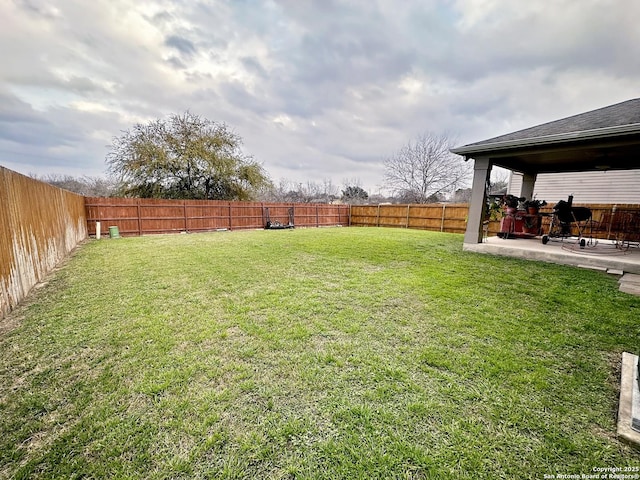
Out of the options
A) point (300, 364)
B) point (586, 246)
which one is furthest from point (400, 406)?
point (586, 246)

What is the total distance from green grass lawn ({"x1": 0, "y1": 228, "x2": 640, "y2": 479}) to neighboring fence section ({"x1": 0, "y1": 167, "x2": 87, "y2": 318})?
306 millimetres

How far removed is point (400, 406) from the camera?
5.29 ft

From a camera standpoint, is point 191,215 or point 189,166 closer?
point 191,215

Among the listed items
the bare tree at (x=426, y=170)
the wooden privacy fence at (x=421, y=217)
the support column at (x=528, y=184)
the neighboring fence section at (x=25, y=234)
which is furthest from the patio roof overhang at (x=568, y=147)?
the bare tree at (x=426, y=170)

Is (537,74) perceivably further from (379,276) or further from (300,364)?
(300,364)

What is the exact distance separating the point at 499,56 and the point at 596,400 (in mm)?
10549

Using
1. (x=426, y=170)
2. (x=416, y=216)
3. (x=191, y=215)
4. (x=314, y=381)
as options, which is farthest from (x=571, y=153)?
(x=426, y=170)

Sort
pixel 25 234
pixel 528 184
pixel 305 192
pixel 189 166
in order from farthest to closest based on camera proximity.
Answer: pixel 305 192 → pixel 189 166 → pixel 528 184 → pixel 25 234

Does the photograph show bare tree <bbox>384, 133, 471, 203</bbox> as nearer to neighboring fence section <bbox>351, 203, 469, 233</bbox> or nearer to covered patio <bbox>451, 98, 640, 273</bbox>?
neighboring fence section <bbox>351, 203, 469, 233</bbox>

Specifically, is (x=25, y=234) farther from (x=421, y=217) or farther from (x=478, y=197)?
(x=421, y=217)

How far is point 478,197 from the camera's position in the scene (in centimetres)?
632

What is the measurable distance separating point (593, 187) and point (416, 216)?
6.73 meters

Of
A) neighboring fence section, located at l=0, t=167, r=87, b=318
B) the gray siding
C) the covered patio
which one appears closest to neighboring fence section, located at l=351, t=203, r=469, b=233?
the gray siding

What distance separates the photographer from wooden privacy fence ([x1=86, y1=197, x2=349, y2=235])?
10.1m
